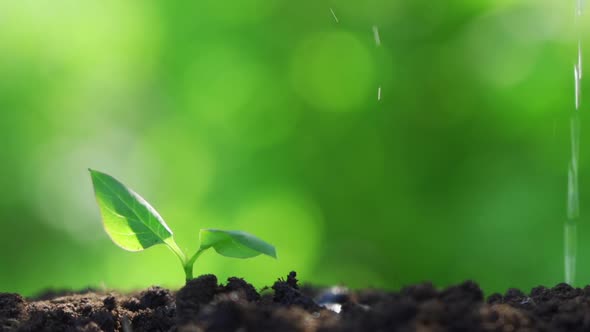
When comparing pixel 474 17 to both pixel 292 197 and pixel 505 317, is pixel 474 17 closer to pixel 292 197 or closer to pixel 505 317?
pixel 292 197

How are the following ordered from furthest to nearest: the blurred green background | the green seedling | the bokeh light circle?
1. the bokeh light circle
2. the blurred green background
3. the green seedling

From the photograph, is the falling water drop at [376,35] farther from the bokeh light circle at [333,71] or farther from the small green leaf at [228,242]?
the small green leaf at [228,242]

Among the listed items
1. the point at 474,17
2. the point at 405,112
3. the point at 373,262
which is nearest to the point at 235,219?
the point at 373,262

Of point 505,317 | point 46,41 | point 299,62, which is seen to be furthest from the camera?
point 46,41

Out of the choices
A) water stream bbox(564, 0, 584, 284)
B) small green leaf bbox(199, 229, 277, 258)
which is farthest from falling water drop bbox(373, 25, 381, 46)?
small green leaf bbox(199, 229, 277, 258)

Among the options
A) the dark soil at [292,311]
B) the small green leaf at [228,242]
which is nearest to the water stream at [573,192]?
the dark soil at [292,311]

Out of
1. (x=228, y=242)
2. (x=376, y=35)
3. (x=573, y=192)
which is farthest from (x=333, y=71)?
(x=228, y=242)

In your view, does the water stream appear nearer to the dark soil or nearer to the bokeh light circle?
the bokeh light circle
